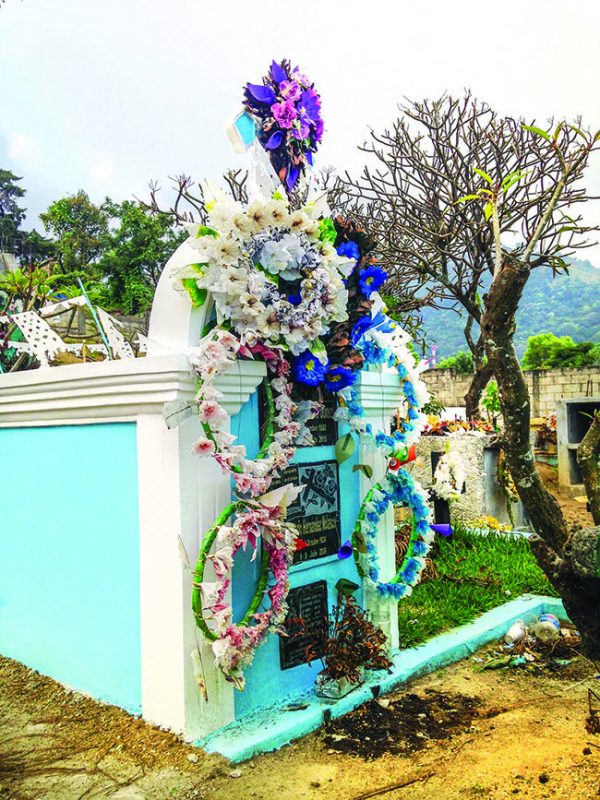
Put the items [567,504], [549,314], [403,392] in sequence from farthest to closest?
[549,314], [567,504], [403,392]

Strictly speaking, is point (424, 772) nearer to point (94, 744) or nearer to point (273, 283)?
point (94, 744)

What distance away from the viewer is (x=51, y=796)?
110 inches

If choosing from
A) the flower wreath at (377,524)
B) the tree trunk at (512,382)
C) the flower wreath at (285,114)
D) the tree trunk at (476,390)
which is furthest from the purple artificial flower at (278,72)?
the tree trunk at (476,390)

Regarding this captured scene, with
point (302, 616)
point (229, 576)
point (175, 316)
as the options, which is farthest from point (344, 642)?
point (175, 316)

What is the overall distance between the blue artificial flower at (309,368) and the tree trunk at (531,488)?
855 millimetres

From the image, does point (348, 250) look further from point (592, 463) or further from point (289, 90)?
point (592, 463)

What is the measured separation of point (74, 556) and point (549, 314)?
9064 centimetres

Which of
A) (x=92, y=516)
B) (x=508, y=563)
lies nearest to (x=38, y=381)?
(x=92, y=516)

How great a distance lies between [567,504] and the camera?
11.6 meters

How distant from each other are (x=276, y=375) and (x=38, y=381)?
1393 mm

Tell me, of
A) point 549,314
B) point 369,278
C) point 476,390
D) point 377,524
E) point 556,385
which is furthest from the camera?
point 549,314

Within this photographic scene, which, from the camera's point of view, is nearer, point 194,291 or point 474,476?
point 194,291

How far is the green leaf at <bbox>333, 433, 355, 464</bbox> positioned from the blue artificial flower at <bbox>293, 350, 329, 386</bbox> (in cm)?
51

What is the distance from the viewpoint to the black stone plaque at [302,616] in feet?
11.9
